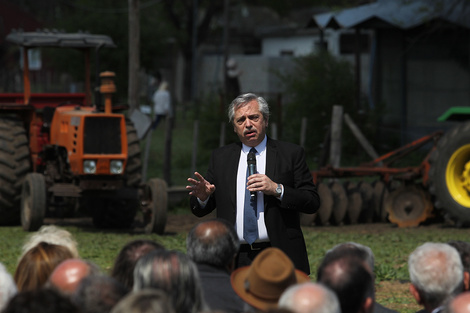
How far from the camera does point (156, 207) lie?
497 inches

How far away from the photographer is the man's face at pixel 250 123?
6.08 m

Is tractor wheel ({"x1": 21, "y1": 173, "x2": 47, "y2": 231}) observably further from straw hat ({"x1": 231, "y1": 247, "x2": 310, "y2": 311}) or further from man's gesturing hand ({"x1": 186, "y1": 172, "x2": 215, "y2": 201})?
straw hat ({"x1": 231, "y1": 247, "x2": 310, "y2": 311})

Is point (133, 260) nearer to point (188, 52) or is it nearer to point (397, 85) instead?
point (397, 85)

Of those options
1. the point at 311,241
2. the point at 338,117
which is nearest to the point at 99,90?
the point at 311,241

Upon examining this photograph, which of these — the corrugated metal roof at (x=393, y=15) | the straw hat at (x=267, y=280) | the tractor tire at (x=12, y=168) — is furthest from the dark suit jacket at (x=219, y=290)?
the corrugated metal roof at (x=393, y=15)

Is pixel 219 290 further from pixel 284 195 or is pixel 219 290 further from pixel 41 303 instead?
pixel 41 303

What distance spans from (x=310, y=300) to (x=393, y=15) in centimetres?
1738

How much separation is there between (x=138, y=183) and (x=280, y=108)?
25.0ft

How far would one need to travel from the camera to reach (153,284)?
4.05 meters

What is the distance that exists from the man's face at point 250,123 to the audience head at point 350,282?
1.83m

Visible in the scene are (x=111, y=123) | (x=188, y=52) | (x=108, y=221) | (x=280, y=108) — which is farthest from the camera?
(x=188, y=52)

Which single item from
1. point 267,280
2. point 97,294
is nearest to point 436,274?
point 267,280

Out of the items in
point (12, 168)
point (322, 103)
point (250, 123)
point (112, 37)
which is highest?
point (112, 37)

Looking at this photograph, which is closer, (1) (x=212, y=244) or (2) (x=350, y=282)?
(2) (x=350, y=282)
